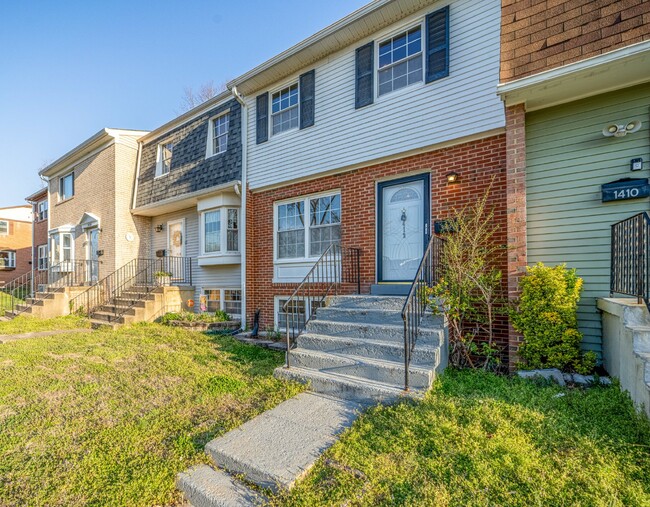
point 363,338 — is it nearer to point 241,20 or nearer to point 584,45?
point 584,45

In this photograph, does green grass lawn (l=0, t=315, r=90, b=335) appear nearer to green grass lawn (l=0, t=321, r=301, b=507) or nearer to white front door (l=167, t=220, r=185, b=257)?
green grass lawn (l=0, t=321, r=301, b=507)

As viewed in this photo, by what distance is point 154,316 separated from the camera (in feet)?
31.0

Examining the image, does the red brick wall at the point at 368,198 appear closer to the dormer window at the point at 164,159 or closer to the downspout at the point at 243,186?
the downspout at the point at 243,186

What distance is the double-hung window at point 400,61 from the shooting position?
5.93 meters

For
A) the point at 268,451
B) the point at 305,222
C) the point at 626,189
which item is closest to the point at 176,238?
the point at 305,222

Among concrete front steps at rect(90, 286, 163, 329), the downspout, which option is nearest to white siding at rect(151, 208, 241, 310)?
the downspout

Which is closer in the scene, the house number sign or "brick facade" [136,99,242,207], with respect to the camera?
the house number sign

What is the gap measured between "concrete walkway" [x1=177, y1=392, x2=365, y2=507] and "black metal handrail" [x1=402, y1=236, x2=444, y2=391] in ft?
2.88

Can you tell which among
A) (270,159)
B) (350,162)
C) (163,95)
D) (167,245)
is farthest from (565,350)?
(163,95)

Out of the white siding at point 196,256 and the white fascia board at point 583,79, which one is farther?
the white siding at point 196,256

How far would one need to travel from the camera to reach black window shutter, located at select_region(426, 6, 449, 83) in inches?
216

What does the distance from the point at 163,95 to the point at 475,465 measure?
2050 cm

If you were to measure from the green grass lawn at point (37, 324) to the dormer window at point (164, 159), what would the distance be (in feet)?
16.6

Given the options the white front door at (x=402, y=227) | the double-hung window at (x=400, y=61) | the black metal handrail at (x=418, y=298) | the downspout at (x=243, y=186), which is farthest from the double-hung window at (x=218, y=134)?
the black metal handrail at (x=418, y=298)
